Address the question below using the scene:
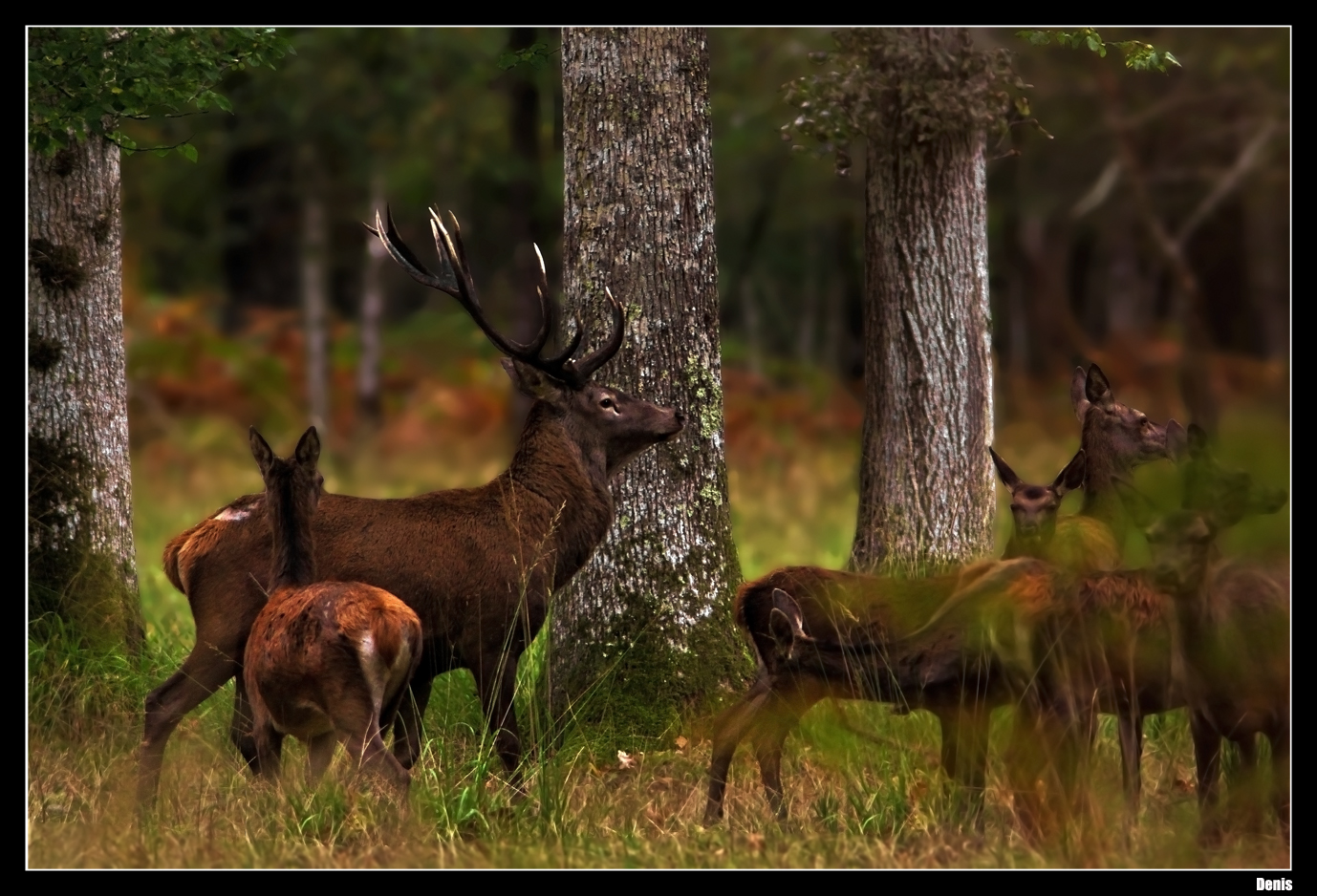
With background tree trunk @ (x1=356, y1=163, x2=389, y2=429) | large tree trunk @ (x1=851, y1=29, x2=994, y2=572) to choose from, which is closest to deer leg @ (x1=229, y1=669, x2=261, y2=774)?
large tree trunk @ (x1=851, y1=29, x2=994, y2=572)

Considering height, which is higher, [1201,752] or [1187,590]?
[1187,590]

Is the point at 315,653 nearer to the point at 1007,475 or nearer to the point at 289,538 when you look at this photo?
the point at 289,538

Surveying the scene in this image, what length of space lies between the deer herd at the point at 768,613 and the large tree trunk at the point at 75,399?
42.4 inches

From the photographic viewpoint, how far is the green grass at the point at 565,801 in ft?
17.1

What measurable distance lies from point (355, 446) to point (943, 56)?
621 inches

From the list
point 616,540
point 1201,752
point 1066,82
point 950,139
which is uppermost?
point 1066,82

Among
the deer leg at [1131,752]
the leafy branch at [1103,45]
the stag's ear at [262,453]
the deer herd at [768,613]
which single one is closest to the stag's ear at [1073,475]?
the deer herd at [768,613]

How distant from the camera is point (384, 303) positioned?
30656 millimetres

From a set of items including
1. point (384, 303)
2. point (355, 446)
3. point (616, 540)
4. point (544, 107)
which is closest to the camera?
point (616, 540)

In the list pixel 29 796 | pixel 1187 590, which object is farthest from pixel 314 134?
pixel 1187 590

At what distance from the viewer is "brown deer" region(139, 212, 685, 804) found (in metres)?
6.52

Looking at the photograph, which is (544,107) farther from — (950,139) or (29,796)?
(29,796)

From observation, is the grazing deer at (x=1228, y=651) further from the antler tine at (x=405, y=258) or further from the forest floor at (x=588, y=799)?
the antler tine at (x=405, y=258)

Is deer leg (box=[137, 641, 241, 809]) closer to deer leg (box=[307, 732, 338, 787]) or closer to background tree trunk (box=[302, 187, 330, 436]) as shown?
deer leg (box=[307, 732, 338, 787])
